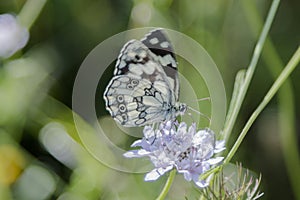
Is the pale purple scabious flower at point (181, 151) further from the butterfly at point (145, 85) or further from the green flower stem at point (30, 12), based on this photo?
the green flower stem at point (30, 12)

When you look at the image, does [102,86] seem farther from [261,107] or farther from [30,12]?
[261,107]

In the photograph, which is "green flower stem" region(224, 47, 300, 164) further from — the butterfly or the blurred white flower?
the blurred white flower

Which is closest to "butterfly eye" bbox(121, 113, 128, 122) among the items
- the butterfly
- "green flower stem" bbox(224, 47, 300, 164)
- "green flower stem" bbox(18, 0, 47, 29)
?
the butterfly

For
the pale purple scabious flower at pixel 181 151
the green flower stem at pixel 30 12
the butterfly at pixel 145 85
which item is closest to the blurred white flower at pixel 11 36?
the green flower stem at pixel 30 12

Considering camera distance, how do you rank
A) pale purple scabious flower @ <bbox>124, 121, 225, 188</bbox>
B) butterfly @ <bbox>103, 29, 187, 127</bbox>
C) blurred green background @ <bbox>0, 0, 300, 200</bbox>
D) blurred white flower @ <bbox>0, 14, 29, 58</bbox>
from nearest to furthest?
1. pale purple scabious flower @ <bbox>124, 121, 225, 188</bbox>
2. butterfly @ <bbox>103, 29, 187, 127</bbox>
3. blurred green background @ <bbox>0, 0, 300, 200</bbox>
4. blurred white flower @ <bbox>0, 14, 29, 58</bbox>

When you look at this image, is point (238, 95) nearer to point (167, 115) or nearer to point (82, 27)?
point (167, 115)

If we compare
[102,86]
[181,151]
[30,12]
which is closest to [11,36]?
[30,12]
